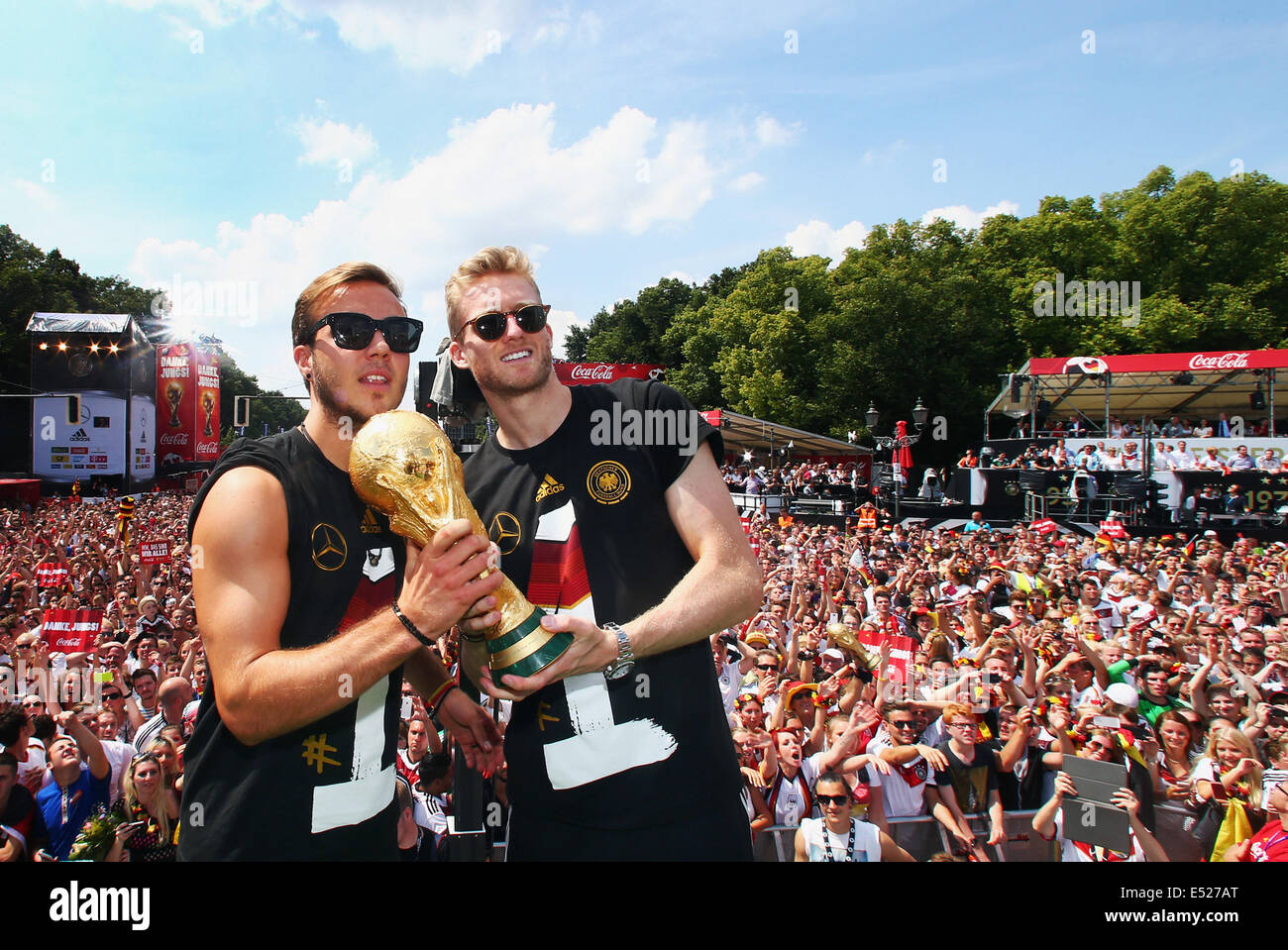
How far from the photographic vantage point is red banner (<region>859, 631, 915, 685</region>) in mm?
6641

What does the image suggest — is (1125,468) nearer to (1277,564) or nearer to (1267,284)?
(1277,564)

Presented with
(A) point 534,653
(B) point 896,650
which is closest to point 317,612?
(A) point 534,653

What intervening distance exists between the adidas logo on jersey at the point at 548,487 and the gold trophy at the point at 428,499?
1.04ft

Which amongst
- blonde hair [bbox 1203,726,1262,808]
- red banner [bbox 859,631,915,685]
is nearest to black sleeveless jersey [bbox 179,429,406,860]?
blonde hair [bbox 1203,726,1262,808]

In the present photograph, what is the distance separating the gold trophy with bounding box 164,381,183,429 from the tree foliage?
3512 cm

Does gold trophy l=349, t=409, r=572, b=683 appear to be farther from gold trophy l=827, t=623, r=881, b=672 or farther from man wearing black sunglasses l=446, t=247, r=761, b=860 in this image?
gold trophy l=827, t=623, r=881, b=672

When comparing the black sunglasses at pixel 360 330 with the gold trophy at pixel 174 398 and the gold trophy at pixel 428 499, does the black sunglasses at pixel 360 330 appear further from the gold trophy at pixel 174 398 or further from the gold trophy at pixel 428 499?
the gold trophy at pixel 174 398

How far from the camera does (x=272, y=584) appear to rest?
5.82 feet

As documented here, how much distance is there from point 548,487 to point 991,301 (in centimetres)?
3755

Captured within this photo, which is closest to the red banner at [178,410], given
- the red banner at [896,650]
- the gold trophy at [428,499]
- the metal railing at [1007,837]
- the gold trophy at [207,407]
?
the gold trophy at [207,407]
